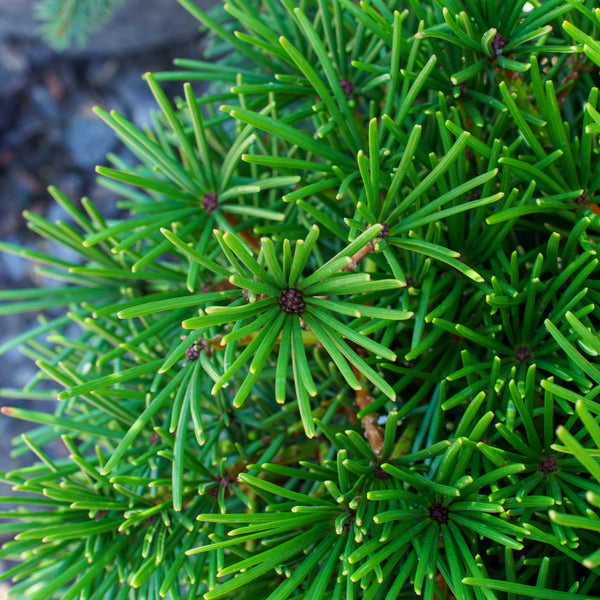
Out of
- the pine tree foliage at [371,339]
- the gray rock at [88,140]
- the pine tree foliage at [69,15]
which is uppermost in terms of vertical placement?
the gray rock at [88,140]

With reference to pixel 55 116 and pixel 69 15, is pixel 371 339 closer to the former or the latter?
pixel 69 15

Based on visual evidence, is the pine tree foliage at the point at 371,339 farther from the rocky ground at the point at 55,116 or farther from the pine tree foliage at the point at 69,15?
the rocky ground at the point at 55,116

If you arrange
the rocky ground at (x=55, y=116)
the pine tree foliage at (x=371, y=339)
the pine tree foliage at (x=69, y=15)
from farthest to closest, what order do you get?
the rocky ground at (x=55, y=116) → the pine tree foliage at (x=69, y=15) → the pine tree foliage at (x=371, y=339)

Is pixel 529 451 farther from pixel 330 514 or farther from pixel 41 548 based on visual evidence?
pixel 41 548

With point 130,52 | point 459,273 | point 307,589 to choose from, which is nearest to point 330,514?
point 307,589

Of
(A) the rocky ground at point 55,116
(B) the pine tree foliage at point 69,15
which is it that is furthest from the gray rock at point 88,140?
(B) the pine tree foliage at point 69,15

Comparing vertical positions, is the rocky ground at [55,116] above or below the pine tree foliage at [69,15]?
above

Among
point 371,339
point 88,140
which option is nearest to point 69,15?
point 88,140
